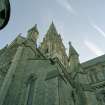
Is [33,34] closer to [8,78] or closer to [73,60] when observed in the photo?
[73,60]

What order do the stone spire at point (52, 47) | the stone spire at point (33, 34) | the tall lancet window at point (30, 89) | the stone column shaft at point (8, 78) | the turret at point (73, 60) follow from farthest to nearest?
the stone spire at point (52, 47) → the turret at point (73, 60) → the stone spire at point (33, 34) → the tall lancet window at point (30, 89) → the stone column shaft at point (8, 78)

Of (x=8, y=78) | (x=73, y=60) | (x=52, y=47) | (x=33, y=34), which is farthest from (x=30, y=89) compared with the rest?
(x=52, y=47)

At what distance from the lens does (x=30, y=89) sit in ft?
30.0

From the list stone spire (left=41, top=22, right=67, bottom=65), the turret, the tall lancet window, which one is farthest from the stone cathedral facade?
stone spire (left=41, top=22, right=67, bottom=65)

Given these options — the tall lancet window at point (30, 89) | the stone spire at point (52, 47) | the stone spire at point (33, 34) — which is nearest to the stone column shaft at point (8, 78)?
the tall lancet window at point (30, 89)

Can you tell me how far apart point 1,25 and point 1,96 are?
227 inches

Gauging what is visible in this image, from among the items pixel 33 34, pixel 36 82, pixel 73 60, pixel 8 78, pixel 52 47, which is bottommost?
pixel 36 82

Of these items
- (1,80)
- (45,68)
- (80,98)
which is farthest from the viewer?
(80,98)

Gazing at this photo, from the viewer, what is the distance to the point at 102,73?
58.1 ft

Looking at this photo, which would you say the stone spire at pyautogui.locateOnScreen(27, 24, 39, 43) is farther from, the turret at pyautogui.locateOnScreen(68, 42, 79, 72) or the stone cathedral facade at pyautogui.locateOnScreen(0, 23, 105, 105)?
the turret at pyautogui.locateOnScreen(68, 42, 79, 72)

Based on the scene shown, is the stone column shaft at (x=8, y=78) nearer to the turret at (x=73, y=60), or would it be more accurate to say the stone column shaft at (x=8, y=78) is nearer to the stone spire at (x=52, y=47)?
the turret at (x=73, y=60)

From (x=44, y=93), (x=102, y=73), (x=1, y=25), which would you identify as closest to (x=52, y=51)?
(x=102, y=73)

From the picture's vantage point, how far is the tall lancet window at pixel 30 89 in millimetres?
8423

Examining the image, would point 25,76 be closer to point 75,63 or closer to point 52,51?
point 75,63
